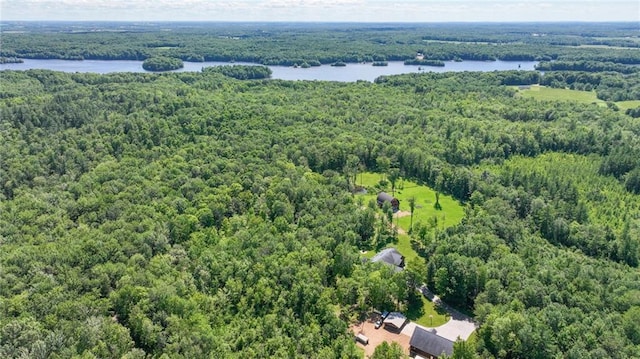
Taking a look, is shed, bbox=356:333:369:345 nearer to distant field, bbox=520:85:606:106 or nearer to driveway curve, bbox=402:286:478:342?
driveway curve, bbox=402:286:478:342

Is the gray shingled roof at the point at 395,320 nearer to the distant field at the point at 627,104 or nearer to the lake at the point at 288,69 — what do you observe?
the distant field at the point at 627,104

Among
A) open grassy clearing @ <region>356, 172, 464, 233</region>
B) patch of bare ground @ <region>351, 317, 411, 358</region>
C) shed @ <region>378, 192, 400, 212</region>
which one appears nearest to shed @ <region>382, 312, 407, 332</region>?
patch of bare ground @ <region>351, 317, 411, 358</region>

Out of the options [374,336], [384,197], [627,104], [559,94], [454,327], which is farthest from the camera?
[559,94]

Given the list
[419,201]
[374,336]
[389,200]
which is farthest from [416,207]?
[374,336]

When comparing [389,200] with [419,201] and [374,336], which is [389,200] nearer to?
[419,201]

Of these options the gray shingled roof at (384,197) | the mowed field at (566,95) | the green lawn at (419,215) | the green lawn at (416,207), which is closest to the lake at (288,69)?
the mowed field at (566,95)
